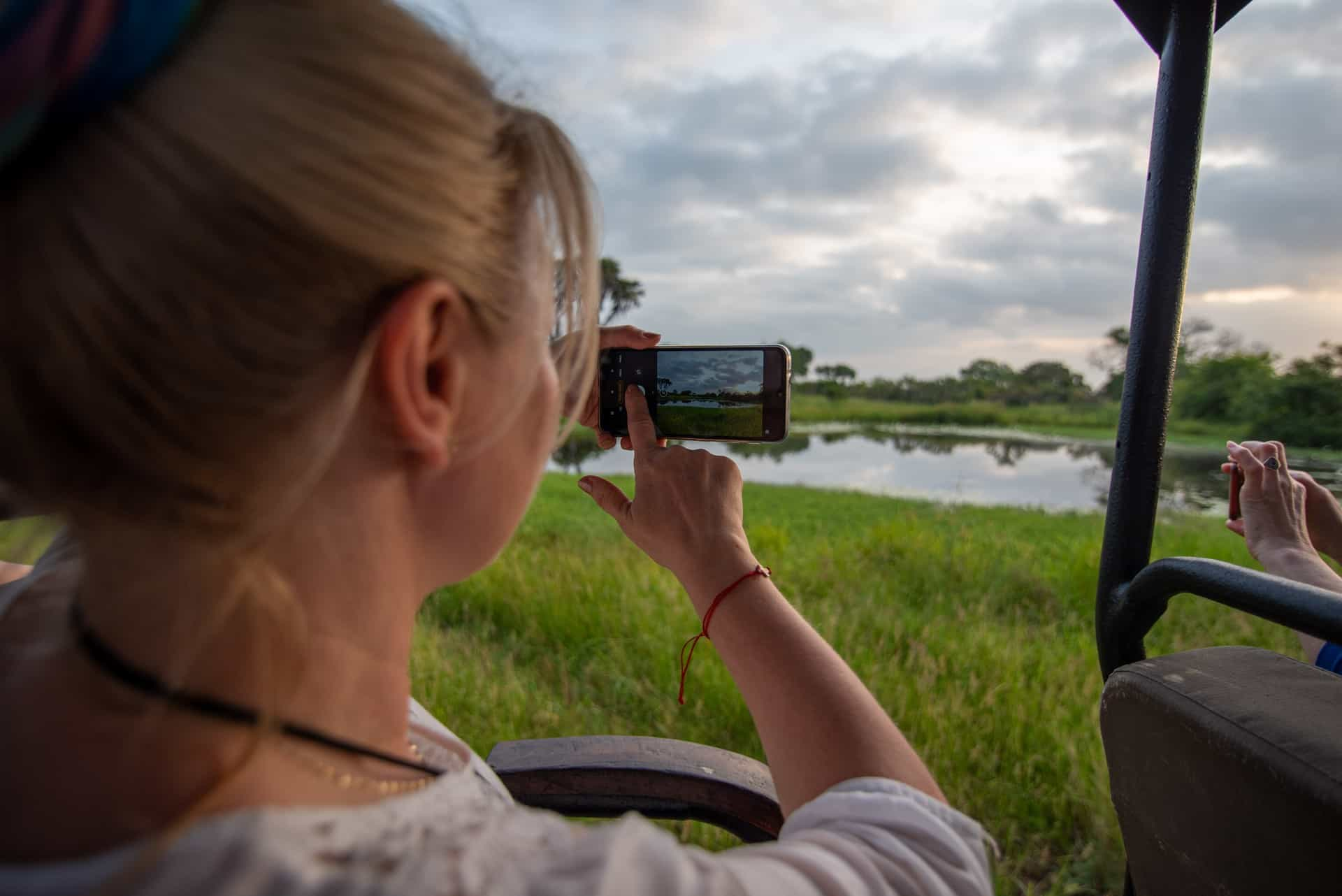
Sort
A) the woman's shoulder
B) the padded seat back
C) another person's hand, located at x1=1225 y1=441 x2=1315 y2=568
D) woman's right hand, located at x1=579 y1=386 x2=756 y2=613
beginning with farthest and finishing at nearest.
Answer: another person's hand, located at x1=1225 y1=441 x2=1315 y2=568, woman's right hand, located at x1=579 y1=386 x2=756 y2=613, the padded seat back, the woman's shoulder

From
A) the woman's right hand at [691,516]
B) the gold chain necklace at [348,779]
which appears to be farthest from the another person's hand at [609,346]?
the gold chain necklace at [348,779]

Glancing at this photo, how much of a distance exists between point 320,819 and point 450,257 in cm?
36

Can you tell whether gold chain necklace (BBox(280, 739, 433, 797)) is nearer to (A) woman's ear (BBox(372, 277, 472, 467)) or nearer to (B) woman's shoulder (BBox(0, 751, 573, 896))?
(B) woman's shoulder (BBox(0, 751, 573, 896))

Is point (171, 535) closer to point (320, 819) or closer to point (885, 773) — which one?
point (320, 819)

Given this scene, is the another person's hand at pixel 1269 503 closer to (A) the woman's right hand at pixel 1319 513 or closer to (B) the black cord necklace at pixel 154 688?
(A) the woman's right hand at pixel 1319 513

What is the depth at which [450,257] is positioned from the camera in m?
0.54

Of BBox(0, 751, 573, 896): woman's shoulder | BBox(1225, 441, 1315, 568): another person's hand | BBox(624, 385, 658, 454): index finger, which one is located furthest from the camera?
BBox(1225, 441, 1315, 568): another person's hand

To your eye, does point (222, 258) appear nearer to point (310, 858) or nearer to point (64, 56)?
point (64, 56)

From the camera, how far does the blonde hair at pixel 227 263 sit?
447mm

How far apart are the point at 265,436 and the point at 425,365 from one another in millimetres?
114

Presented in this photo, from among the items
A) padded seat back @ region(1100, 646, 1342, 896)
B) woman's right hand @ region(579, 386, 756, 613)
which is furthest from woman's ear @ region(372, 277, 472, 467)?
padded seat back @ region(1100, 646, 1342, 896)

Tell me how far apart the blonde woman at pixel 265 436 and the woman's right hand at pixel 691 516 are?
0.96 feet

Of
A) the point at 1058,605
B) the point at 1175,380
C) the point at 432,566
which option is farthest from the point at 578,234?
the point at 1058,605

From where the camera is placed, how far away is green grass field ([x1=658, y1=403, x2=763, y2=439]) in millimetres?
1093
